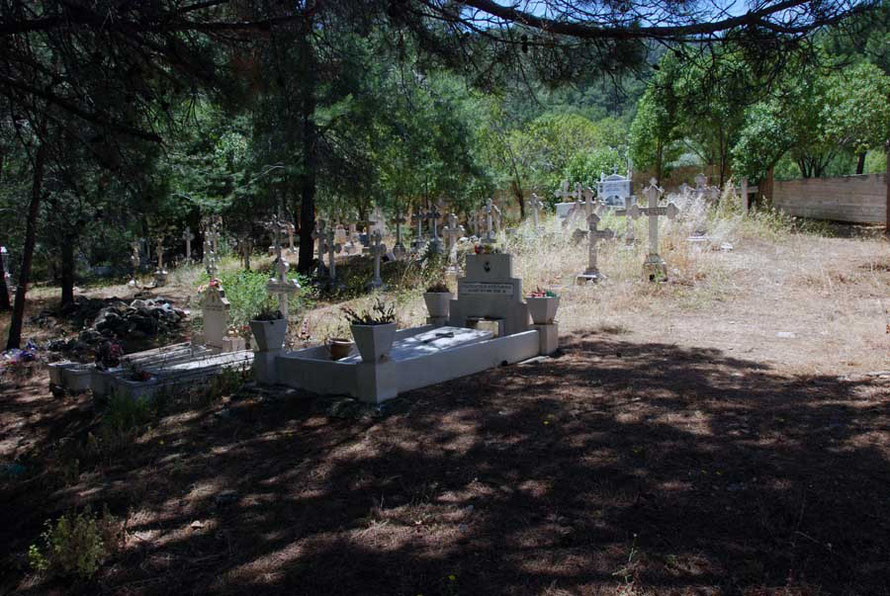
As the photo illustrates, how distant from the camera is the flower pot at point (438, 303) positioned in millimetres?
8211

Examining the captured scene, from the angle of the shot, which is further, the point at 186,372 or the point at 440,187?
the point at 440,187

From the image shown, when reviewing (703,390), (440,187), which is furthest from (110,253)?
(703,390)

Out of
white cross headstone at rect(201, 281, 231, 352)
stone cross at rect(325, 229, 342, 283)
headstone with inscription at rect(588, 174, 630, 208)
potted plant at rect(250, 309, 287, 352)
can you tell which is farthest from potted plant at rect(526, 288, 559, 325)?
headstone with inscription at rect(588, 174, 630, 208)

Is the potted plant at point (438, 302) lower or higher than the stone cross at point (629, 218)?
lower

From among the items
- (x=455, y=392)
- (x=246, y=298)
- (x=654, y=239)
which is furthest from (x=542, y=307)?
(x=654, y=239)

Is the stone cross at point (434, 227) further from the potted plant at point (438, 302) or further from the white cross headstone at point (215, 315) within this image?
the potted plant at point (438, 302)

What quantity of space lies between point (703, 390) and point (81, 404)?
246 inches

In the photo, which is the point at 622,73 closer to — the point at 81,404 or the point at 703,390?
the point at 703,390

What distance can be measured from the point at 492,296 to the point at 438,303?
67cm

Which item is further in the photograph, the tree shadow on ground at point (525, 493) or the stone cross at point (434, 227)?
the stone cross at point (434, 227)

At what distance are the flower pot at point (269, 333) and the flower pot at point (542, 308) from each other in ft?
8.51

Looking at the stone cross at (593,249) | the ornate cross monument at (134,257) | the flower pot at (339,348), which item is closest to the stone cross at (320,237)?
the stone cross at (593,249)

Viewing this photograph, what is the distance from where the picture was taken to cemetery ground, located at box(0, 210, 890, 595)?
3.20 m

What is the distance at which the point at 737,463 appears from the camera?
163 inches
